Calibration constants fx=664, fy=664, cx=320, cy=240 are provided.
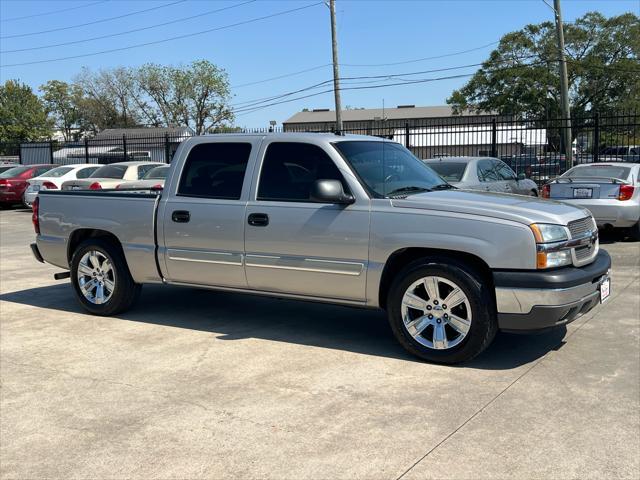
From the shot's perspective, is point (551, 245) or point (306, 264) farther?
point (306, 264)

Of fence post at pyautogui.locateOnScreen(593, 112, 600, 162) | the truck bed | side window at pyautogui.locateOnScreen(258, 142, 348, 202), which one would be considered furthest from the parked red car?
side window at pyautogui.locateOnScreen(258, 142, 348, 202)

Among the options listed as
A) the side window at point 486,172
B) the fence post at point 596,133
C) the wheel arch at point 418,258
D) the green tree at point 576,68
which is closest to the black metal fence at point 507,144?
the fence post at point 596,133

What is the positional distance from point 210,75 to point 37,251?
248 feet

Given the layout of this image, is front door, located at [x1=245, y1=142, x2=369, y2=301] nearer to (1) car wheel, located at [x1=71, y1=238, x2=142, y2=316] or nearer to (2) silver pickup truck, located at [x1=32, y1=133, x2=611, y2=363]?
(2) silver pickup truck, located at [x1=32, y1=133, x2=611, y2=363]

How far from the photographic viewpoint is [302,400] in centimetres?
445

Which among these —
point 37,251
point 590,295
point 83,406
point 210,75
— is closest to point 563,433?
point 590,295

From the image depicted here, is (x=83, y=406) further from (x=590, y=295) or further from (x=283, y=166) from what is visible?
(x=590, y=295)

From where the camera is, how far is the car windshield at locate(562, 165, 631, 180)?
11492mm

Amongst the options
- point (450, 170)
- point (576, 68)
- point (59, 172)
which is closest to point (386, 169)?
point (450, 170)

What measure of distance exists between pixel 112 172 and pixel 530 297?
14795 mm

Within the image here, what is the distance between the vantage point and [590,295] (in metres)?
5.08

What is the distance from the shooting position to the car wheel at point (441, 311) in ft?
16.2

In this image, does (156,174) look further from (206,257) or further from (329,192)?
(329,192)

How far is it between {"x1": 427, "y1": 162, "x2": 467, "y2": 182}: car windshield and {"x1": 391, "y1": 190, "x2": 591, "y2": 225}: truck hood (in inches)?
196
